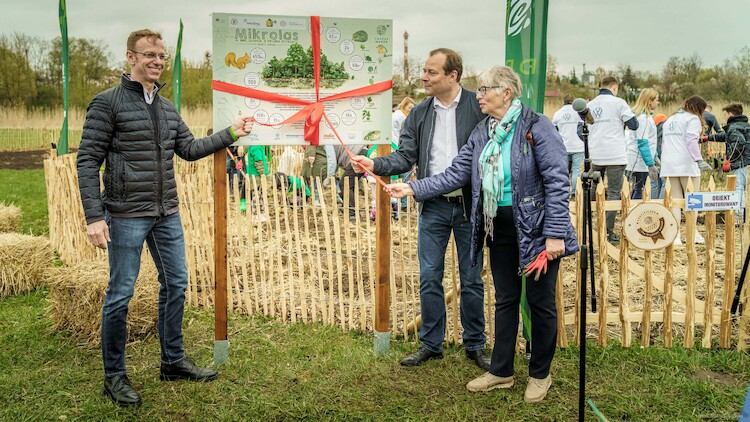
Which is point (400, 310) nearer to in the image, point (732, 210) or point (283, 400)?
point (283, 400)

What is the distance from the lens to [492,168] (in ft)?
11.4

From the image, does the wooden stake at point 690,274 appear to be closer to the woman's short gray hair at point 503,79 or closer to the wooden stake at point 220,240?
the woman's short gray hair at point 503,79

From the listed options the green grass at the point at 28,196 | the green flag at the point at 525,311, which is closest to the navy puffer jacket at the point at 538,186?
the green flag at the point at 525,311

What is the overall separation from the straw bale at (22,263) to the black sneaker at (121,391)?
2659 millimetres

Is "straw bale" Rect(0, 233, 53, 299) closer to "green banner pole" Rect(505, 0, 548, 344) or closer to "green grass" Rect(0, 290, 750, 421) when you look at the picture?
"green grass" Rect(0, 290, 750, 421)

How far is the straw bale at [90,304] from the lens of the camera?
4.68 m

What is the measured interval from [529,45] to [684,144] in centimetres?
547

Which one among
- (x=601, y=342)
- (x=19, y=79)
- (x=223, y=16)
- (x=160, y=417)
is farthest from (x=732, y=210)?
(x=19, y=79)

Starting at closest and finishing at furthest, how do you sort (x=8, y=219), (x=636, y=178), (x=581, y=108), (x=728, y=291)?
(x=581, y=108), (x=728, y=291), (x=8, y=219), (x=636, y=178)

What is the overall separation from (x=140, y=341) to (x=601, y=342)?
331cm

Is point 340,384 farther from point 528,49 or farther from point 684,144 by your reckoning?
point 684,144

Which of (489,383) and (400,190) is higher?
(400,190)

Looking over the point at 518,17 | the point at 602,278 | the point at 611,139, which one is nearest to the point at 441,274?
the point at 602,278

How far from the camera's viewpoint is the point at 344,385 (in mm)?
3885
